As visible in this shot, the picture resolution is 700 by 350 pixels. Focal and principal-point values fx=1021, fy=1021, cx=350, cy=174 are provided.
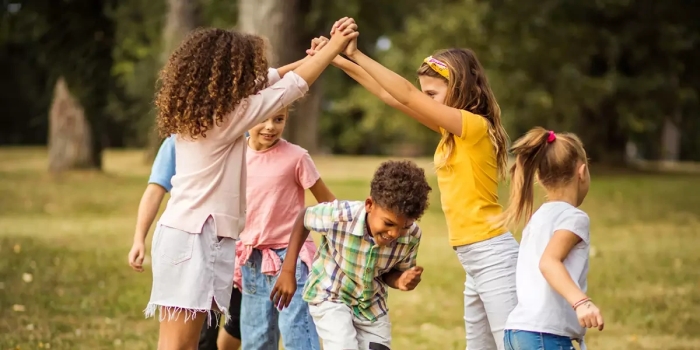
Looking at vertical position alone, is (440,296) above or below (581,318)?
below

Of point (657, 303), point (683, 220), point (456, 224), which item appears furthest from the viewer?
point (683, 220)

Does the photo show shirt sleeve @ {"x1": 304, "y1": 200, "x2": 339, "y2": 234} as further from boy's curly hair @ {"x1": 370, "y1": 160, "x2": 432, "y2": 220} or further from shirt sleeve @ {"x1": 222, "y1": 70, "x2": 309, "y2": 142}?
shirt sleeve @ {"x1": 222, "y1": 70, "x2": 309, "y2": 142}

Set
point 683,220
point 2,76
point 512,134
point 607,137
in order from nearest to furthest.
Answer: point 683,220 → point 607,137 → point 512,134 → point 2,76

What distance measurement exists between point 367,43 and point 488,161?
116ft

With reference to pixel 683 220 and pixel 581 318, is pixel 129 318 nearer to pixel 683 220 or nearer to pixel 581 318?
pixel 581 318

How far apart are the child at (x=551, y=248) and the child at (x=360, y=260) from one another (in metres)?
0.42

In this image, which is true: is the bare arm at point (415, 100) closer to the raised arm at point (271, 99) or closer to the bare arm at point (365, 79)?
the bare arm at point (365, 79)

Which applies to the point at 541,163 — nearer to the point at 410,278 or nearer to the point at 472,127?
the point at 472,127

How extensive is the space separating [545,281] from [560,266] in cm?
15

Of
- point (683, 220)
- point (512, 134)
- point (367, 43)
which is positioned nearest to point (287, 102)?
point (683, 220)

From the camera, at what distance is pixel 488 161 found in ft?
14.5

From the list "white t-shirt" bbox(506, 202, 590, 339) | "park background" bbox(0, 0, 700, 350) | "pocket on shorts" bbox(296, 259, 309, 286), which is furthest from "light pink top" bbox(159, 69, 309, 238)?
"park background" bbox(0, 0, 700, 350)

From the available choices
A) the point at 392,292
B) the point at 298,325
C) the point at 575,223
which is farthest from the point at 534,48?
the point at 575,223

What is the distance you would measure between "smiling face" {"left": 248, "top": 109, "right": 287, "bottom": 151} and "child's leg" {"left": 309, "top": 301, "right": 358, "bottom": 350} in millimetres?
1005
